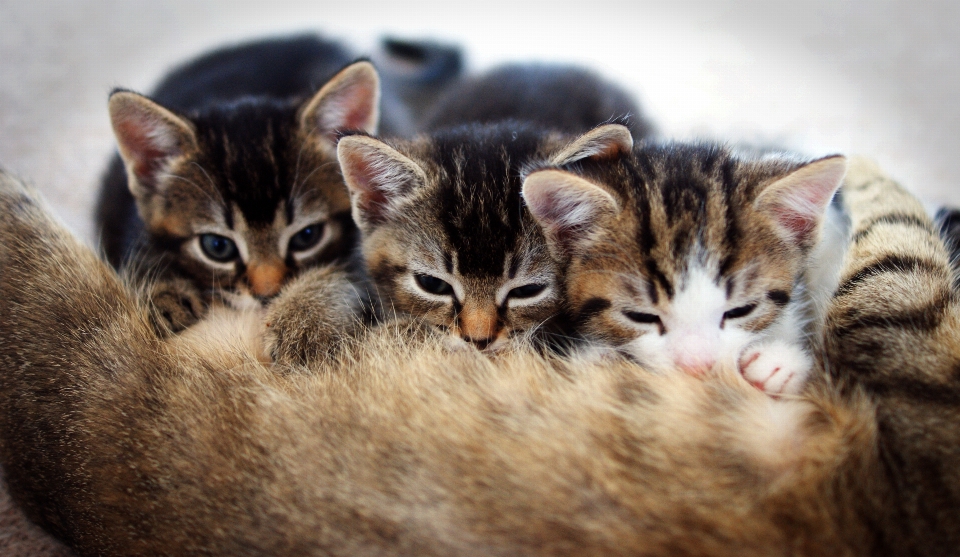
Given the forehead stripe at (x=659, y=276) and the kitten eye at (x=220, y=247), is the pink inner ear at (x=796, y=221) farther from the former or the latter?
the kitten eye at (x=220, y=247)

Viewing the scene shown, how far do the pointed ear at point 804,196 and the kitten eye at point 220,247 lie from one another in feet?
3.81

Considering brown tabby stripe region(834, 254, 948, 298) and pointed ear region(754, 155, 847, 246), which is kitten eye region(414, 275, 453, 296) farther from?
brown tabby stripe region(834, 254, 948, 298)

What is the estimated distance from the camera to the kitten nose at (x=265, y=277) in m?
1.60

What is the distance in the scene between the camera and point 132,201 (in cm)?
203

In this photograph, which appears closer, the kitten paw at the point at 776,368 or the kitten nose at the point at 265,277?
the kitten paw at the point at 776,368

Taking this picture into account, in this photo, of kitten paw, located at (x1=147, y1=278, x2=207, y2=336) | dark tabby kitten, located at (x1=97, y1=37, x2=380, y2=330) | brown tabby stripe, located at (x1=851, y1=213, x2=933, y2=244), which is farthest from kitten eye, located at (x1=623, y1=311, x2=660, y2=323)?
kitten paw, located at (x1=147, y1=278, x2=207, y2=336)

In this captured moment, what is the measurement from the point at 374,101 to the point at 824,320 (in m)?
1.12

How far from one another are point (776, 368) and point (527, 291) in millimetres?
479

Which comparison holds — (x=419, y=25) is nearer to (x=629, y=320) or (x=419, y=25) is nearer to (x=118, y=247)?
(x=118, y=247)

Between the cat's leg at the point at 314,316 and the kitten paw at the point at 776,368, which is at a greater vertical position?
the kitten paw at the point at 776,368

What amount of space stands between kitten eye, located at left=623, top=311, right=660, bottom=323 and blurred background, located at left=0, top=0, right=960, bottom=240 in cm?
115

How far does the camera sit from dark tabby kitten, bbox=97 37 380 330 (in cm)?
164

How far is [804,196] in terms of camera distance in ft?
4.35

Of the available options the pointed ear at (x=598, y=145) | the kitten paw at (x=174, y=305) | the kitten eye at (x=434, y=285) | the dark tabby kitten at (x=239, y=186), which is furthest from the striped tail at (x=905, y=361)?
the kitten paw at (x=174, y=305)
